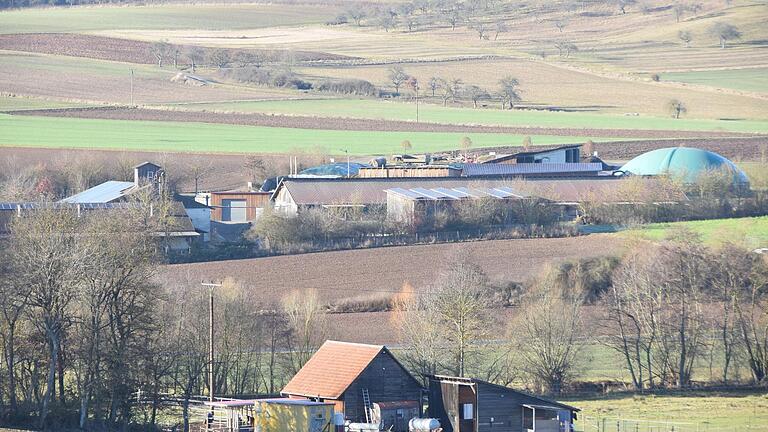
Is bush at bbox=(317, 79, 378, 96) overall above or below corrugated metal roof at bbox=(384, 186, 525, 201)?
above

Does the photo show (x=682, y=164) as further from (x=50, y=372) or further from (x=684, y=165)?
(x=50, y=372)

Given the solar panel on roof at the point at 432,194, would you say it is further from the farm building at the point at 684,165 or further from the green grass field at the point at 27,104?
the green grass field at the point at 27,104

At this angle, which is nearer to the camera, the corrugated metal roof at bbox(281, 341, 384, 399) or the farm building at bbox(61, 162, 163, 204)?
the corrugated metal roof at bbox(281, 341, 384, 399)

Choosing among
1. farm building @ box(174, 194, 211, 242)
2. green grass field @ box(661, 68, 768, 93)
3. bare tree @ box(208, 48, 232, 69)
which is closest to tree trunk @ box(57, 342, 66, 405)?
farm building @ box(174, 194, 211, 242)

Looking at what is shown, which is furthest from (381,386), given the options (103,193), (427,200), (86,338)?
(103,193)

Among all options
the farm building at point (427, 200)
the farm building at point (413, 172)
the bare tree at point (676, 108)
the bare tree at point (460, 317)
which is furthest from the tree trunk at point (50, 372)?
the bare tree at point (676, 108)

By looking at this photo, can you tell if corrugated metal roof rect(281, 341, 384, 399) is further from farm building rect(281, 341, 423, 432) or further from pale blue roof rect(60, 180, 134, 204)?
pale blue roof rect(60, 180, 134, 204)

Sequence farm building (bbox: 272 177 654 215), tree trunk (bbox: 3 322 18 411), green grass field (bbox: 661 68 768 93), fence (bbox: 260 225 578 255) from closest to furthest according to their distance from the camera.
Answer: tree trunk (bbox: 3 322 18 411) → fence (bbox: 260 225 578 255) → farm building (bbox: 272 177 654 215) → green grass field (bbox: 661 68 768 93)
